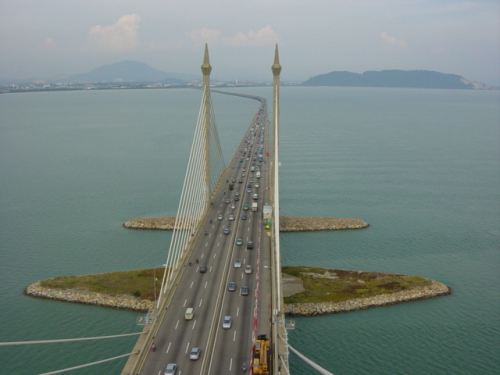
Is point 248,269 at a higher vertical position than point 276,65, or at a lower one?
lower

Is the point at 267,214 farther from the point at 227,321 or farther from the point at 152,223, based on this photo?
the point at 227,321

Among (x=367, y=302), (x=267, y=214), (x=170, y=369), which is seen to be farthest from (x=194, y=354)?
(x=267, y=214)

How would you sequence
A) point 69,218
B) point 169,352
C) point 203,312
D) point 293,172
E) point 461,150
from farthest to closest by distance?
point 461,150 < point 293,172 < point 69,218 < point 203,312 < point 169,352

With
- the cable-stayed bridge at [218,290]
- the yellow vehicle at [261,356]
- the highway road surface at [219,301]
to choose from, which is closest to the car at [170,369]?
the highway road surface at [219,301]

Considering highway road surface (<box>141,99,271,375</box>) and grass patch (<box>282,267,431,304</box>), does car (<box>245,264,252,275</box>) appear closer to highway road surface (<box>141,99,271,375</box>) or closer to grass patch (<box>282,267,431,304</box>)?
highway road surface (<box>141,99,271,375</box>)

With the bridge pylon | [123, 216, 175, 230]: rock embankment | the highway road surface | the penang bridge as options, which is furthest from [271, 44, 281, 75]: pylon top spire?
[123, 216, 175, 230]: rock embankment

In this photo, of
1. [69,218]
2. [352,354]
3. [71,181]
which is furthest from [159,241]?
[71,181]

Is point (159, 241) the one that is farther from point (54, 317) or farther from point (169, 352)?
point (169, 352)
